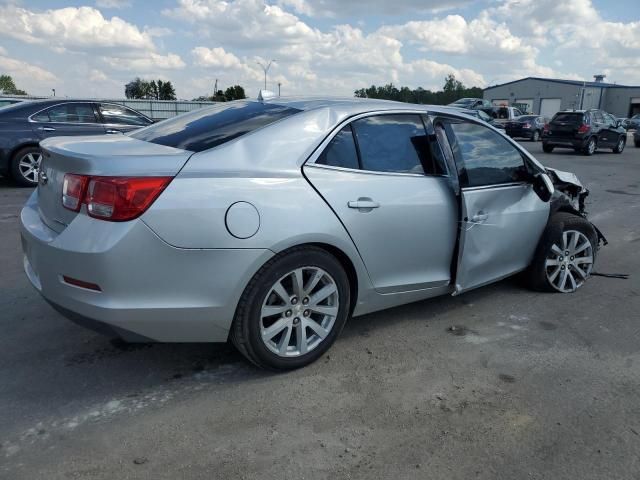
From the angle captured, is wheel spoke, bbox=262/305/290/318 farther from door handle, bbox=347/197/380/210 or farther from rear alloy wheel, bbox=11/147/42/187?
rear alloy wheel, bbox=11/147/42/187

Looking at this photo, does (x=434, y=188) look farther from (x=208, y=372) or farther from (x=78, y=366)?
(x=78, y=366)

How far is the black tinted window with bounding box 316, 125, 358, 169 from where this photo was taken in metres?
3.12

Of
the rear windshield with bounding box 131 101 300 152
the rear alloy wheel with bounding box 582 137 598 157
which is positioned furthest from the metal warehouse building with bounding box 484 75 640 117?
the rear windshield with bounding box 131 101 300 152

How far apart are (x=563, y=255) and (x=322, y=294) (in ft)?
8.13

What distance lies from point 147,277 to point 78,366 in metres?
1.01

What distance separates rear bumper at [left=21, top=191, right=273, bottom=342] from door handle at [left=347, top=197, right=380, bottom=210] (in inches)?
24.6

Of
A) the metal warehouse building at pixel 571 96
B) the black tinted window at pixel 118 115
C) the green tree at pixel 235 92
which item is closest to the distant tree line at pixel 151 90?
the green tree at pixel 235 92

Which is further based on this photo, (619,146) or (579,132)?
(619,146)

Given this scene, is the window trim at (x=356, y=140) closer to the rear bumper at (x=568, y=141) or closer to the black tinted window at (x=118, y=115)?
the black tinted window at (x=118, y=115)

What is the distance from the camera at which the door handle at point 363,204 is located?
10.2 feet

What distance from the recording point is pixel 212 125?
3.30m

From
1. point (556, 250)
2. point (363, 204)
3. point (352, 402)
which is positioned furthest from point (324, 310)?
point (556, 250)

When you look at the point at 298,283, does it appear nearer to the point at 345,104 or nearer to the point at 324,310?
the point at 324,310

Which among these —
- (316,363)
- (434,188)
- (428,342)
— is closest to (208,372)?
(316,363)
